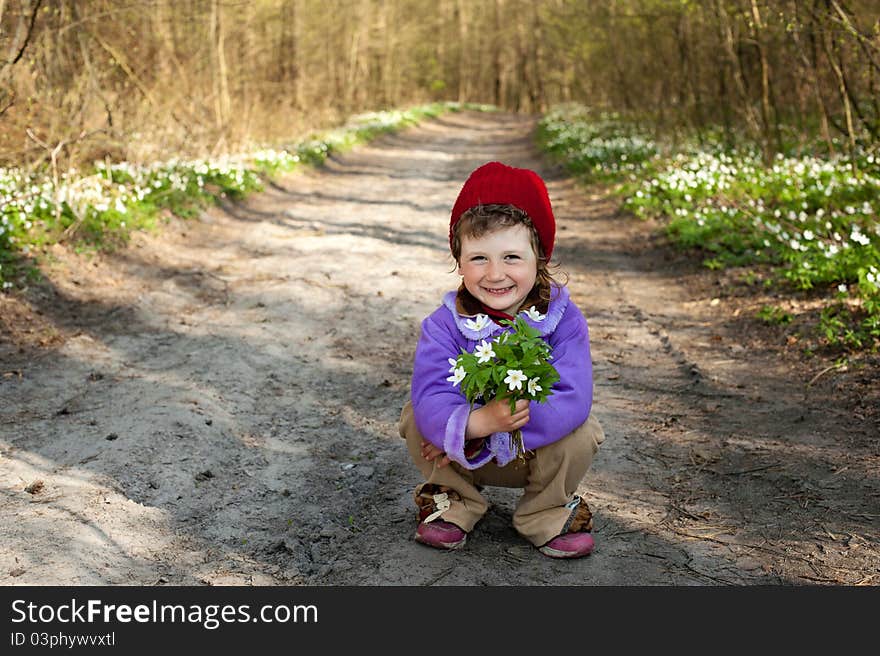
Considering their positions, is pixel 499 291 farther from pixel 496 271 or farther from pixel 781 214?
pixel 781 214

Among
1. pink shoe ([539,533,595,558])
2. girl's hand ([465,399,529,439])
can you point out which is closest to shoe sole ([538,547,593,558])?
pink shoe ([539,533,595,558])

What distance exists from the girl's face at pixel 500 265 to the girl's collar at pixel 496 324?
0.26ft

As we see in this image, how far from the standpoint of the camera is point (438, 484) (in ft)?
11.2

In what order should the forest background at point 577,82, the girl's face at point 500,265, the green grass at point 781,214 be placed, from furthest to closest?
the forest background at point 577,82 → the green grass at point 781,214 → the girl's face at point 500,265

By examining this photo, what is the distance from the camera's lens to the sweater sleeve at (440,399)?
3025 mm

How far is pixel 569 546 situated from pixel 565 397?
A: 61cm

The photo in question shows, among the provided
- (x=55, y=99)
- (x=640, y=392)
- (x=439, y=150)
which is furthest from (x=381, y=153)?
(x=640, y=392)

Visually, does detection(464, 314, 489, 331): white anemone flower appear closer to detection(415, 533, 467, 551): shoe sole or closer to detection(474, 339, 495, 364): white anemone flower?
detection(474, 339, 495, 364): white anemone flower

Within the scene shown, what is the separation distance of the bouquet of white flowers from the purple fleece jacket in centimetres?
15

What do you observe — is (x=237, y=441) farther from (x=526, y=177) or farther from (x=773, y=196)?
(x=773, y=196)

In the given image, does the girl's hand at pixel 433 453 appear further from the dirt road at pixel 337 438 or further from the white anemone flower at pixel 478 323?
the white anemone flower at pixel 478 323

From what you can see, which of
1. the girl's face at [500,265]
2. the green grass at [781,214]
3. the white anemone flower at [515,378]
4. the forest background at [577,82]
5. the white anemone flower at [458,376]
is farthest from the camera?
the forest background at [577,82]

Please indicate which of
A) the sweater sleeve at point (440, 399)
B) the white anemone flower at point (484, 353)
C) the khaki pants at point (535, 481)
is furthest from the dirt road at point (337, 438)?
the white anemone flower at point (484, 353)

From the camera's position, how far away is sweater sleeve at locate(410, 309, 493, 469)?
3.03 m
